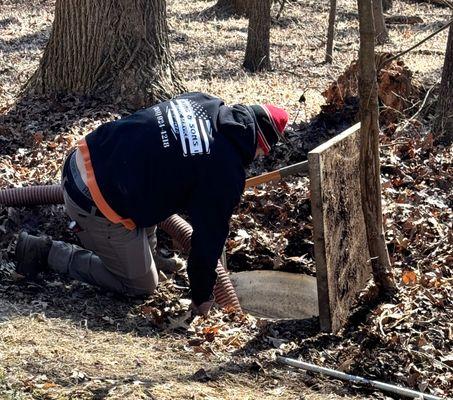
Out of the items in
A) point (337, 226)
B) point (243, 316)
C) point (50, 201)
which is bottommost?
point (243, 316)

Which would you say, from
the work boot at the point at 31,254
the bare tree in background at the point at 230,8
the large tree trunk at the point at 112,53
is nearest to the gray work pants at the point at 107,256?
the work boot at the point at 31,254

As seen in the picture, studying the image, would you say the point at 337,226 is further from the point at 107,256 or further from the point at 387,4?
the point at 387,4

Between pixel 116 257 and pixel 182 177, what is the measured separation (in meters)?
0.96

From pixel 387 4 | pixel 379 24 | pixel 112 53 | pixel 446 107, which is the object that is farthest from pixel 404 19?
pixel 112 53

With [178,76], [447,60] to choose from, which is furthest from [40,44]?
[447,60]

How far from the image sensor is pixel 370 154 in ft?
16.6

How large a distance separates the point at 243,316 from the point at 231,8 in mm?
14479

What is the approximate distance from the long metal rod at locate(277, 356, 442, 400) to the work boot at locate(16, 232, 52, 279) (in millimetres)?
1988

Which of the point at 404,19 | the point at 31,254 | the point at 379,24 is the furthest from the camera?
the point at 404,19

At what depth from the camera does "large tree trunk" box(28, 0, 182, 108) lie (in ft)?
26.6

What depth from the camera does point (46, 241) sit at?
560 centimetres

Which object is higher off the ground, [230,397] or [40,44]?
[40,44]

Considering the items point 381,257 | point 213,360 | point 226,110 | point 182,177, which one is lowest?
point 213,360

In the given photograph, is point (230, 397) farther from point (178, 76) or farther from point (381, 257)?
point (178, 76)
